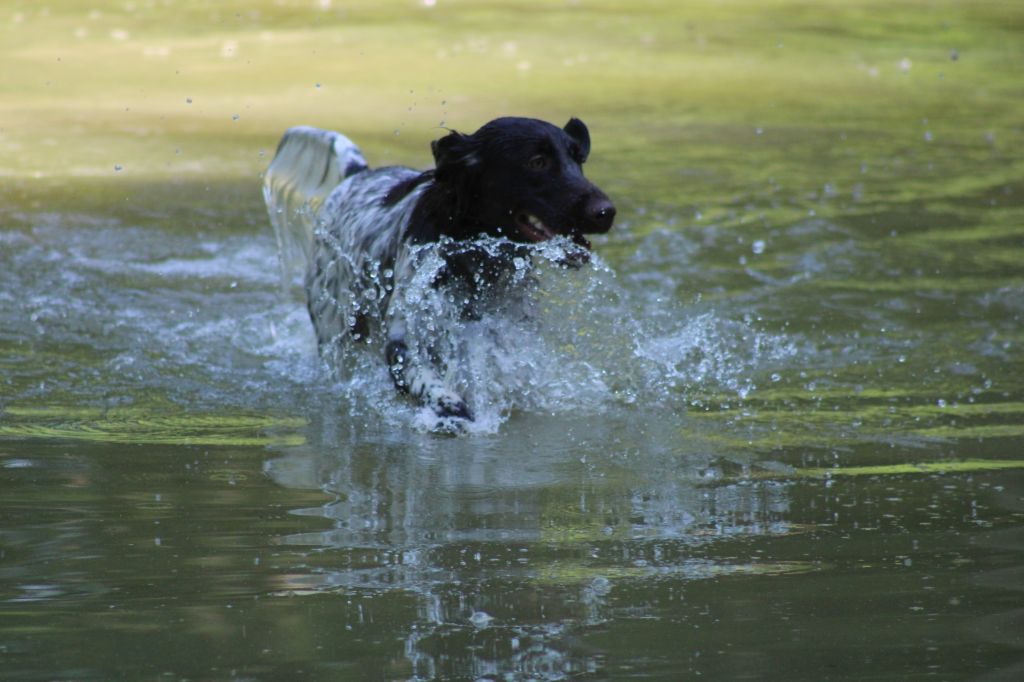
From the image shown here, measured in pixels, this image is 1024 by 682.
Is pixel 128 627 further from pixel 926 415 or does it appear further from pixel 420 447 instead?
pixel 926 415

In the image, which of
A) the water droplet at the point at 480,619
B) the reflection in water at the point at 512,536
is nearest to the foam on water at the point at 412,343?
the reflection in water at the point at 512,536

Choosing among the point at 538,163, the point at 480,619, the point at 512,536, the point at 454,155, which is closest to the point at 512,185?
the point at 538,163

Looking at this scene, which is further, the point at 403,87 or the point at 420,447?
the point at 403,87

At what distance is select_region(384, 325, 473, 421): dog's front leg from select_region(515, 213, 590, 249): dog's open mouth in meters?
0.60

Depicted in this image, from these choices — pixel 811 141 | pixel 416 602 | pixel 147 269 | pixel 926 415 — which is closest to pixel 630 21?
pixel 811 141

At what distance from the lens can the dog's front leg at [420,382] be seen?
18.1 feet

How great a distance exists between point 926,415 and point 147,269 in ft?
14.6

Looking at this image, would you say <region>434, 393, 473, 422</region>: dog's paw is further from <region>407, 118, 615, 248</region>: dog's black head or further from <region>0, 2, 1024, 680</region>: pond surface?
<region>407, 118, 615, 248</region>: dog's black head

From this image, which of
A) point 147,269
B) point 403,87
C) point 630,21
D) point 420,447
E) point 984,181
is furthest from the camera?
point 630,21

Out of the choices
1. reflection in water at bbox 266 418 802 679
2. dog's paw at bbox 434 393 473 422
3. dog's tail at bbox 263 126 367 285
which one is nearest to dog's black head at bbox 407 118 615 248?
dog's paw at bbox 434 393 473 422

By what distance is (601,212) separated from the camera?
536cm

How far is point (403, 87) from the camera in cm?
1483

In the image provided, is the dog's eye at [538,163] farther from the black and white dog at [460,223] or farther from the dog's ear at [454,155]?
the dog's ear at [454,155]

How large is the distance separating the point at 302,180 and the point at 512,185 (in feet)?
7.44
